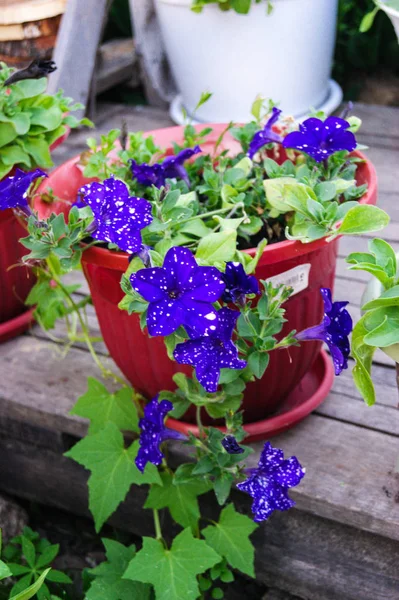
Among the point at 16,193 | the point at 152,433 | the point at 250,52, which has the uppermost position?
the point at 16,193

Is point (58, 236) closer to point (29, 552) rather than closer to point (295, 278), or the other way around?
point (295, 278)

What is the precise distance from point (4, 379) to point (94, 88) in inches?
61.1

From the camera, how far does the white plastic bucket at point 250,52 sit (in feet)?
7.59

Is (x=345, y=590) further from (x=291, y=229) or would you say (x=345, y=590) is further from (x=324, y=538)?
(x=291, y=229)

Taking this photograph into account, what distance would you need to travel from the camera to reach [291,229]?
1139mm

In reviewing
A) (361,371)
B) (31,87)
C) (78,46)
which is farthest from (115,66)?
(361,371)

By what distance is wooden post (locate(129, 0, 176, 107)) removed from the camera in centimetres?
275

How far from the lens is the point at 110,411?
1319 millimetres

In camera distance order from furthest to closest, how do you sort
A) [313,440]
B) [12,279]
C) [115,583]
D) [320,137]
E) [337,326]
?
1. [12,279]
2. [313,440]
3. [115,583]
4. [320,137]
5. [337,326]

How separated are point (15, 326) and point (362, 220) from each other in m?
0.95

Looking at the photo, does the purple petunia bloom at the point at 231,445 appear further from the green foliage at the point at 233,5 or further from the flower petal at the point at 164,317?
the green foliage at the point at 233,5

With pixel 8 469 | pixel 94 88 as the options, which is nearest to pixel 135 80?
pixel 94 88

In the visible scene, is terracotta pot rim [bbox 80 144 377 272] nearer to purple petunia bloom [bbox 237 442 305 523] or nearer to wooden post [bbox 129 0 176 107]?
purple petunia bloom [bbox 237 442 305 523]

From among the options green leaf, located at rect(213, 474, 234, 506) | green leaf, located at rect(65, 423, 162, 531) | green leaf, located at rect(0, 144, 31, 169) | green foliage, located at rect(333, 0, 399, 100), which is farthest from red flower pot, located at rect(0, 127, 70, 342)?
green foliage, located at rect(333, 0, 399, 100)
